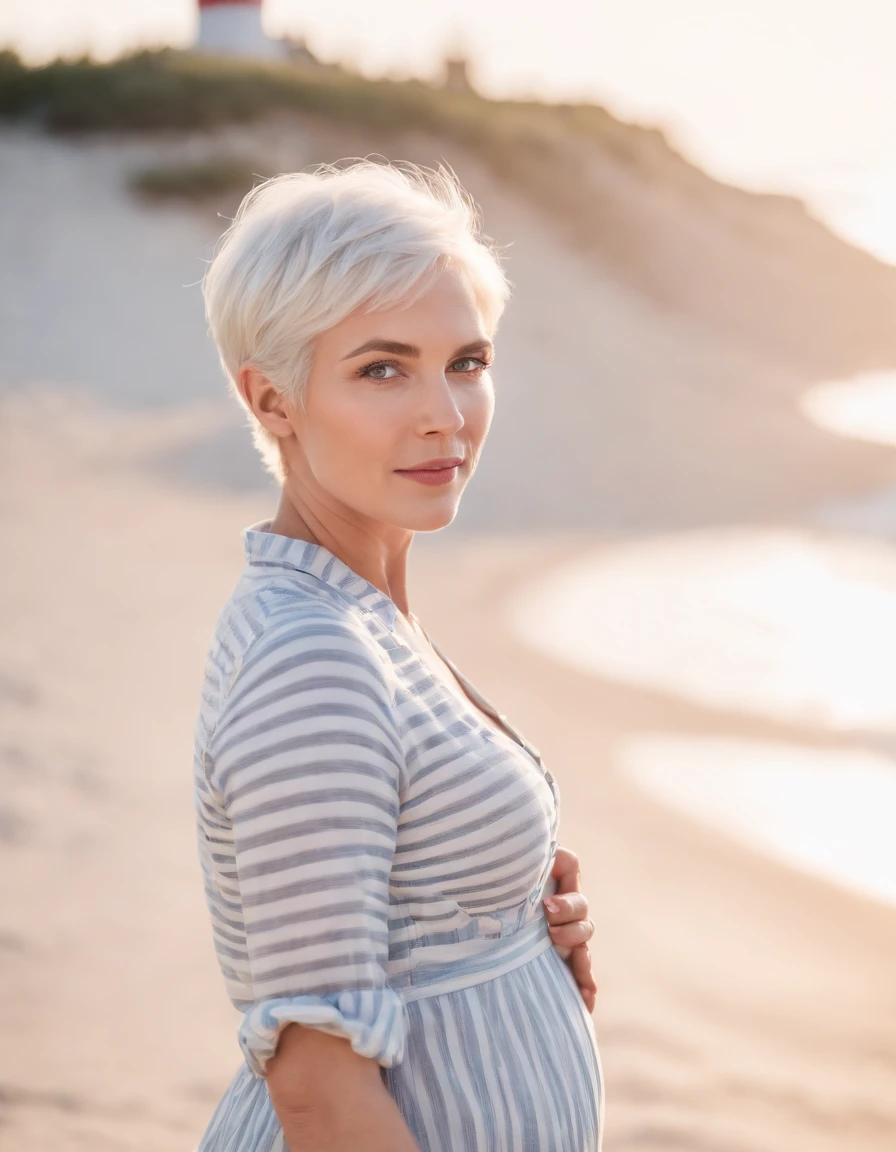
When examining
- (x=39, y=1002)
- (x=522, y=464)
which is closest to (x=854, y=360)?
(x=522, y=464)

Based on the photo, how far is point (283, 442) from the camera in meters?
1.77

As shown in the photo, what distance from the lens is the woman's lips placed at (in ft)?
5.49

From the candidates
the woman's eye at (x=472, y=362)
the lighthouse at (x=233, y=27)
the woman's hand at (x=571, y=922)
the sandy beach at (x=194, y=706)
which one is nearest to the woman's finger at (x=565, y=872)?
the woman's hand at (x=571, y=922)

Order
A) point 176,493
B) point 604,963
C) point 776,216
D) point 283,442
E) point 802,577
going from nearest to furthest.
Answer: point 283,442, point 604,963, point 802,577, point 176,493, point 776,216

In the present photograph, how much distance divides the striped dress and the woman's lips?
16 cm

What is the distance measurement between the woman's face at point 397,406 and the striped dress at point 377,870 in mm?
114

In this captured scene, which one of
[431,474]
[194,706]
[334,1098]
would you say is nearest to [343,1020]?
[334,1098]

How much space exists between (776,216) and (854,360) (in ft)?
15.6

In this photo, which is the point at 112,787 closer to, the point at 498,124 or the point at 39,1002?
the point at 39,1002

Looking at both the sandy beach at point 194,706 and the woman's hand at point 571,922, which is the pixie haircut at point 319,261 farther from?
the sandy beach at point 194,706

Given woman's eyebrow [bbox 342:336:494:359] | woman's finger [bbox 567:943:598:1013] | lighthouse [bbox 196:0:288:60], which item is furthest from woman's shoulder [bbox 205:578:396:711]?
lighthouse [bbox 196:0:288:60]

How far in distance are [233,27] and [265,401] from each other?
28.8 meters

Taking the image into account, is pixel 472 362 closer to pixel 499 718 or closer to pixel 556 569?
pixel 499 718

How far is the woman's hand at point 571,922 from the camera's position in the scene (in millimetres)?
1832
